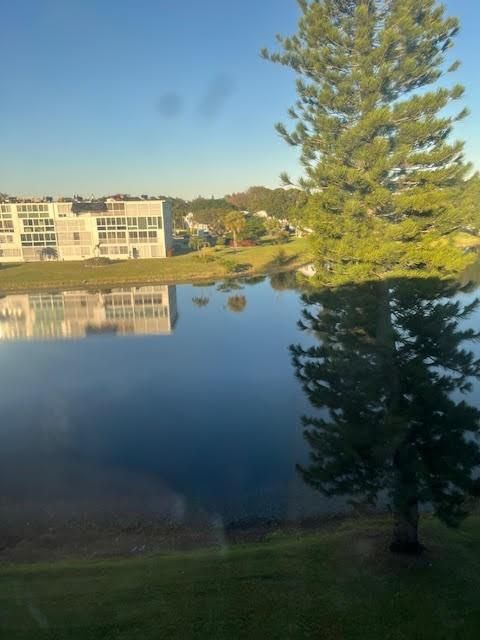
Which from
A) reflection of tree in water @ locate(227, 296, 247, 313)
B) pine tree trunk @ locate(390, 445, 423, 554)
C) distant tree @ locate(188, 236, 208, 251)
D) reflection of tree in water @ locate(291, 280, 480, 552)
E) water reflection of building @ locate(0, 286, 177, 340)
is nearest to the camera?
pine tree trunk @ locate(390, 445, 423, 554)

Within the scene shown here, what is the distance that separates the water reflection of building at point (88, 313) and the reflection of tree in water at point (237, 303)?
16.1 feet

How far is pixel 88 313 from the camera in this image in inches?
1505

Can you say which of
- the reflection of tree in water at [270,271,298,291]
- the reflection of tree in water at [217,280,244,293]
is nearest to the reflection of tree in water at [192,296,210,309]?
the reflection of tree in water at [217,280,244,293]

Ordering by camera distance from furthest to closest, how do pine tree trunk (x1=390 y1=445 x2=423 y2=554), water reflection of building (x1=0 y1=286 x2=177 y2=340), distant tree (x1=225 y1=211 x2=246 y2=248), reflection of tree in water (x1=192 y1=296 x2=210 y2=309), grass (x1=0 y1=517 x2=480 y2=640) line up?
distant tree (x1=225 y1=211 x2=246 y2=248) → reflection of tree in water (x1=192 y1=296 x2=210 y2=309) → water reflection of building (x1=0 y1=286 x2=177 y2=340) → pine tree trunk (x1=390 y1=445 x2=423 y2=554) → grass (x1=0 y1=517 x2=480 y2=640)

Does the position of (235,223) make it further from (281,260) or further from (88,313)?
(88,313)

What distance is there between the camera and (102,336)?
103 ft

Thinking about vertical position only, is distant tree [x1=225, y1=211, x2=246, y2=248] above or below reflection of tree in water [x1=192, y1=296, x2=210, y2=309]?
above

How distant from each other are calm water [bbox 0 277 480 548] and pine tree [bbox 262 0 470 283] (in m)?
2.05

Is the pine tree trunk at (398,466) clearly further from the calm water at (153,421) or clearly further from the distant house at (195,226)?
the distant house at (195,226)

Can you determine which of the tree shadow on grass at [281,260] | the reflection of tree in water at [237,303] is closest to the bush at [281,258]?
the tree shadow on grass at [281,260]

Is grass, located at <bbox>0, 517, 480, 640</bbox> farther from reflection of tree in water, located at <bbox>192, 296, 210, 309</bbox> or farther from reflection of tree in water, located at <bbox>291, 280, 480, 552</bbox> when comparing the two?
reflection of tree in water, located at <bbox>192, 296, 210, 309</bbox>

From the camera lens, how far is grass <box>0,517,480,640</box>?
5836 millimetres

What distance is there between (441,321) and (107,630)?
6.64 metres

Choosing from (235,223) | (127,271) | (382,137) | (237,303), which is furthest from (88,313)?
(235,223)
